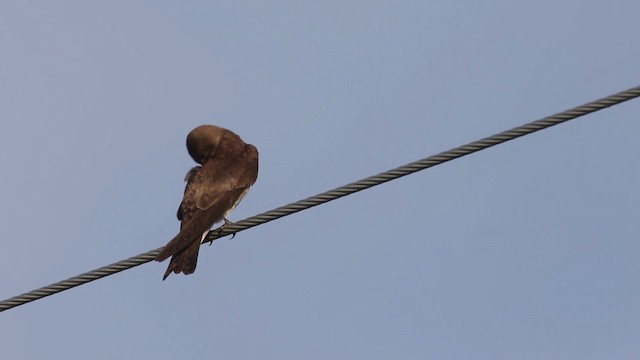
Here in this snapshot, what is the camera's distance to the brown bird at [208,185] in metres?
8.58

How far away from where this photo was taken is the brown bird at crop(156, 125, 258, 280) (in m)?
8.58

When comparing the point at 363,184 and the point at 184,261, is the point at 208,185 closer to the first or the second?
the point at 184,261

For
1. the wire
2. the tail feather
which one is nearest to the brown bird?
the tail feather

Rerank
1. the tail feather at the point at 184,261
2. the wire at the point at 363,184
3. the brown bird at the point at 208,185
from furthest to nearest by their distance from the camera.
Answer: the brown bird at the point at 208,185 < the tail feather at the point at 184,261 < the wire at the point at 363,184

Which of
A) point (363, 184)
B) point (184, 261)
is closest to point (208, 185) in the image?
point (184, 261)

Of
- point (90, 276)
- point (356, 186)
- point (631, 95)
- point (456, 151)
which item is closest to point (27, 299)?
point (90, 276)

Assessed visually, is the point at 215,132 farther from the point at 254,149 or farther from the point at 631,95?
the point at 631,95

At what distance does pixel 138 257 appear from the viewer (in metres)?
6.95

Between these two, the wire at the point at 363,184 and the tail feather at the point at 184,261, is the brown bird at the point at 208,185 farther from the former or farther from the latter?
the wire at the point at 363,184

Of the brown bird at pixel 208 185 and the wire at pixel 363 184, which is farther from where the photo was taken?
the brown bird at pixel 208 185

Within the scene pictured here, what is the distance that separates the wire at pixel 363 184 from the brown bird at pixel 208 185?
1093 millimetres

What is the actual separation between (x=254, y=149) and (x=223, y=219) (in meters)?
1.06

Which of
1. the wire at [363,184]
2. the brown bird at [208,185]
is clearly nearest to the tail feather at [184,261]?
the brown bird at [208,185]

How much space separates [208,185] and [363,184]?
108 inches
